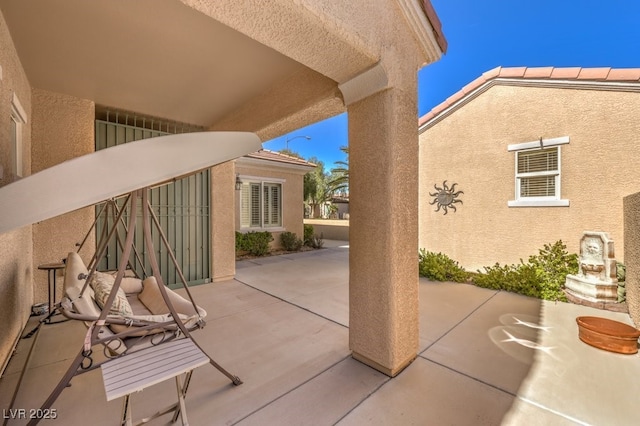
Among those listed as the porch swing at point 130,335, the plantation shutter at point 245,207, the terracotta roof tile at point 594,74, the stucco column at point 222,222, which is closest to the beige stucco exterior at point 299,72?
the porch swing at point 130,335

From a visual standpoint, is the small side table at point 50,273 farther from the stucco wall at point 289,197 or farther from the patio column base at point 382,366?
the stucco wall at point 289,197

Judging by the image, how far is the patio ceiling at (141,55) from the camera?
2.87 metres

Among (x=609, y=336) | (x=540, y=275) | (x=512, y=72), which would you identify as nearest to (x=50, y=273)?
(x=609, y=336)

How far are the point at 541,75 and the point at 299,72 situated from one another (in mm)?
6546

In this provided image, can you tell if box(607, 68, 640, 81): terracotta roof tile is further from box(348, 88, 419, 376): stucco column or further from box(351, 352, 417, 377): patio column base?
box(351, 352, 417, 377): patio column base

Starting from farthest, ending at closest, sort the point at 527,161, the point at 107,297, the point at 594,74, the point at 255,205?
the point at 255,205, the point at 527,161, the point at 594,74, the point at 107,297

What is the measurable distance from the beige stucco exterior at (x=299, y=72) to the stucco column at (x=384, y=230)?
0.01 meters

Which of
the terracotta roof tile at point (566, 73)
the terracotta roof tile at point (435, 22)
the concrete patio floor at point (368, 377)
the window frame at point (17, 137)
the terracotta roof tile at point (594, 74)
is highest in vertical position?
the terracotta roof tile at point (566, 73)

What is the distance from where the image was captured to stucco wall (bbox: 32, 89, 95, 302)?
473 centimetres

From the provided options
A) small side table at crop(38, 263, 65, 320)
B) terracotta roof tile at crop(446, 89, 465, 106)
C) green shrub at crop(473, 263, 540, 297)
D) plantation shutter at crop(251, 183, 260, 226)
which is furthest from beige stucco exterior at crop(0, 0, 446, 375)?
plantation shutter at crop(251, 183, 260, 226)

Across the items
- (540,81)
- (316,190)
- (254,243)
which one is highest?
(540,81)

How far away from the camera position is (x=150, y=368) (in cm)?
203

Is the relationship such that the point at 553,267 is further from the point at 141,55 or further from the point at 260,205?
the point at 260,205

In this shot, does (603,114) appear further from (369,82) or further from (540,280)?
(369,82)
